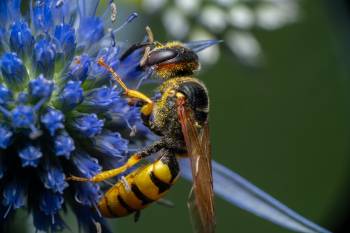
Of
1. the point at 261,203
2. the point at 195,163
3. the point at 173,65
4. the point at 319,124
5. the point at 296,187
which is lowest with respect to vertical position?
the point at 296,187

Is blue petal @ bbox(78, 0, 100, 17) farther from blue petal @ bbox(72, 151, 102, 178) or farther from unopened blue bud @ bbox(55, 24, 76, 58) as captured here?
blue petal @ bbox(72, 151, 102, 178)

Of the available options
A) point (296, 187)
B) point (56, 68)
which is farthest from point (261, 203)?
point (296, 187)

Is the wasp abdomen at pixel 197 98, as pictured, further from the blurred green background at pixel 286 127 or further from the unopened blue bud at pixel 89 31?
the blurred green background at pixel 286 127

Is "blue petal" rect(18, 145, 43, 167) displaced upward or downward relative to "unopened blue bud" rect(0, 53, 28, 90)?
downward

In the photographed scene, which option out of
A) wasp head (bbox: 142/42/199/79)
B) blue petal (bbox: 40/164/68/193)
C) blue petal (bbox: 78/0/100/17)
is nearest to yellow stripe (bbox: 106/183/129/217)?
blue petal (bbox: 40/164/68/193)

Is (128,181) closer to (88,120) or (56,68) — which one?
(88,120)

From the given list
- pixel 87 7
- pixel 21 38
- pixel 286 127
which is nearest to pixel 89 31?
pixel 87 7
